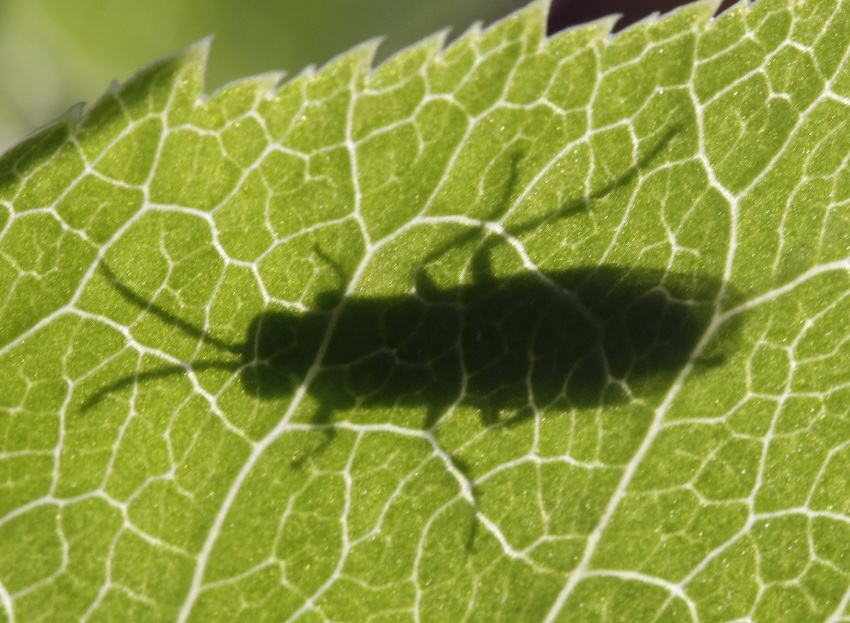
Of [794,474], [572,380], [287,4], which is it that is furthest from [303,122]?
[287,4]

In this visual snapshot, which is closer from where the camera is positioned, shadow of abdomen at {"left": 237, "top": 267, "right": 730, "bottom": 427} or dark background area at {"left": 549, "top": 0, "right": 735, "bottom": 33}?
shadow of abdomen at {"left": 237, "top": 267, "right": 730, "bottom": 427}

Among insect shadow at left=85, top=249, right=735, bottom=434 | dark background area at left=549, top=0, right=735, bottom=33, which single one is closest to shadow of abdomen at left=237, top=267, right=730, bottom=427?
insect shadow at left=85, top=249, right=735, bottom=434

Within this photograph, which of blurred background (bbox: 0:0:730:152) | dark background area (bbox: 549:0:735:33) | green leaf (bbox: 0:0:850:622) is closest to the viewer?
green leaf (bbox: 0:0:850:622)

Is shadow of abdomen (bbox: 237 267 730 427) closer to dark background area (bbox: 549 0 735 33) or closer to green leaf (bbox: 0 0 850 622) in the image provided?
green leaf (bbox: 0 0 850 622)

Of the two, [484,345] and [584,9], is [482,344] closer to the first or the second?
[484,345]

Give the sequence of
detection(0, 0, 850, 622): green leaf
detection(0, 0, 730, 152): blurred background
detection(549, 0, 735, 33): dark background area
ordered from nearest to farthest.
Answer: detection(0, 0, 850, 622): green leaf → detection(549, 0, 735, 33): dark background area → detection(0, 0, 730, 152): blurred background

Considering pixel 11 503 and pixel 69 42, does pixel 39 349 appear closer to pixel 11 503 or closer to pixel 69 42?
pixel 11 503

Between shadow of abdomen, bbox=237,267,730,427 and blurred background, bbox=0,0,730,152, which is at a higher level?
blurred background, bbox=0,0,730,152
